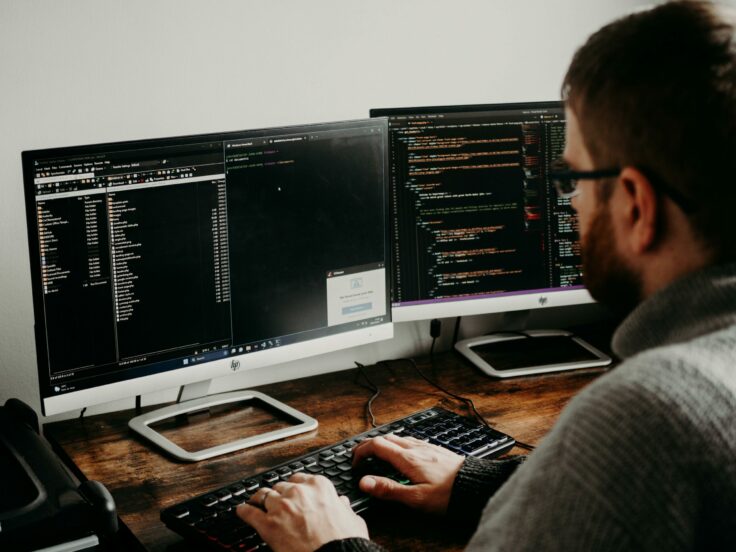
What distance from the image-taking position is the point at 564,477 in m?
0.82

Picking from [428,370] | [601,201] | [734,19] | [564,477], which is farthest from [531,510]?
[428,370]

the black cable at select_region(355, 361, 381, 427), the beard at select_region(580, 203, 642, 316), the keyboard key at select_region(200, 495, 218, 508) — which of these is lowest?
the keyboard key at select_region(200, 495, 218, 508)

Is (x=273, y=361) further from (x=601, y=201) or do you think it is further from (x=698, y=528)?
(x=698, y=528)

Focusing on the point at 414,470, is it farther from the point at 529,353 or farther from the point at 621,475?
the point at 529,353

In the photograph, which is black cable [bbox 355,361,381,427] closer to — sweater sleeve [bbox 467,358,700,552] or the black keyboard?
the black keyboard

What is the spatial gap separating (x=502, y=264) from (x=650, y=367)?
1073 mm

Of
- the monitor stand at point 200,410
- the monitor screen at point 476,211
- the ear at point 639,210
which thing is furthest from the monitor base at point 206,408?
the ear at point 639,210

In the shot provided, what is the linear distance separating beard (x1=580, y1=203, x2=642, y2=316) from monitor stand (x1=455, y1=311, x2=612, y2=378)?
2.62ft

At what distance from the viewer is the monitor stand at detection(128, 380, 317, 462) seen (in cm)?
151

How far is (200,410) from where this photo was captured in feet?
5.53

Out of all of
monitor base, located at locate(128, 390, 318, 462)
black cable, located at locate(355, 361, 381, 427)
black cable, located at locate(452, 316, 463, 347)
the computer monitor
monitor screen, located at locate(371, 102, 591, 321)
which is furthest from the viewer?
black cable, located at locate(452, 316, 463, 347)

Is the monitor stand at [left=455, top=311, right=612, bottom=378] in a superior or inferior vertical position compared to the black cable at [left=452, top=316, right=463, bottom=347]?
inferior

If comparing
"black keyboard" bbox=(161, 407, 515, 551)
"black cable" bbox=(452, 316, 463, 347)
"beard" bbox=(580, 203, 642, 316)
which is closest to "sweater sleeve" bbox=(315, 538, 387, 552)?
"black keyboard" bbox=(161, 407, 515, 551)

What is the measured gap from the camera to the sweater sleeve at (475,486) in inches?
51.1
